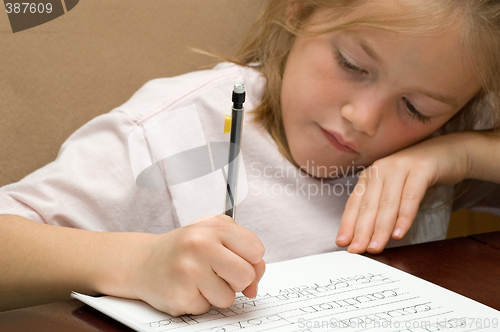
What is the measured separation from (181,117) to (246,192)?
0.42 feet

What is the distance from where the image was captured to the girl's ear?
65cm

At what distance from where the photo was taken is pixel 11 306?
0.42 m

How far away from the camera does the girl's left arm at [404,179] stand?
503 millimetres

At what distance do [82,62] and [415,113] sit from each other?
0.44m

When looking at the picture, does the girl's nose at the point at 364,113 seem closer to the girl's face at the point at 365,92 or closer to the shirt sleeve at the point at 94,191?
the girl's face at the point at 365,92

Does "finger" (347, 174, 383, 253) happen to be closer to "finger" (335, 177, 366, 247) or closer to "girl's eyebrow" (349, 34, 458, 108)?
"finger" (335, 177, 366, 247)

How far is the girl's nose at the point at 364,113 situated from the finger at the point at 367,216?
68 millimetres

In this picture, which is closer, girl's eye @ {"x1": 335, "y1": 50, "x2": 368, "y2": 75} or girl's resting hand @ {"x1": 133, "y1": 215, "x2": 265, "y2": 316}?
girl's resting hand @ {"x1": 133, "y1": 215, "x2": 265, "y2": 316}

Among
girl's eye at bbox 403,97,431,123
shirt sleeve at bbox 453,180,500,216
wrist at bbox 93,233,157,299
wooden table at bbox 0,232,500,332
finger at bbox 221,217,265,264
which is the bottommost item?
shirt sleeve at bbox 453,180,500,216

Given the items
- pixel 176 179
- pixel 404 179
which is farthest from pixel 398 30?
pixel 176 179

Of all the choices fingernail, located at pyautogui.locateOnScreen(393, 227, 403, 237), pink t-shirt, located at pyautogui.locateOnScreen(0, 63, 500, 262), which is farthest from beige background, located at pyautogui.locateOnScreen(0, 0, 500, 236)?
fingernail, located at pyautogui.locateOnScreen(393, 227, 403, 237)

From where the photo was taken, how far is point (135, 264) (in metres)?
0.35

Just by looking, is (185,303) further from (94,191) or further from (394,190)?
(394,190)

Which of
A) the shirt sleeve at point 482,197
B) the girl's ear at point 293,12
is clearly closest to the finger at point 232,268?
the girl's ear at point 293,12
